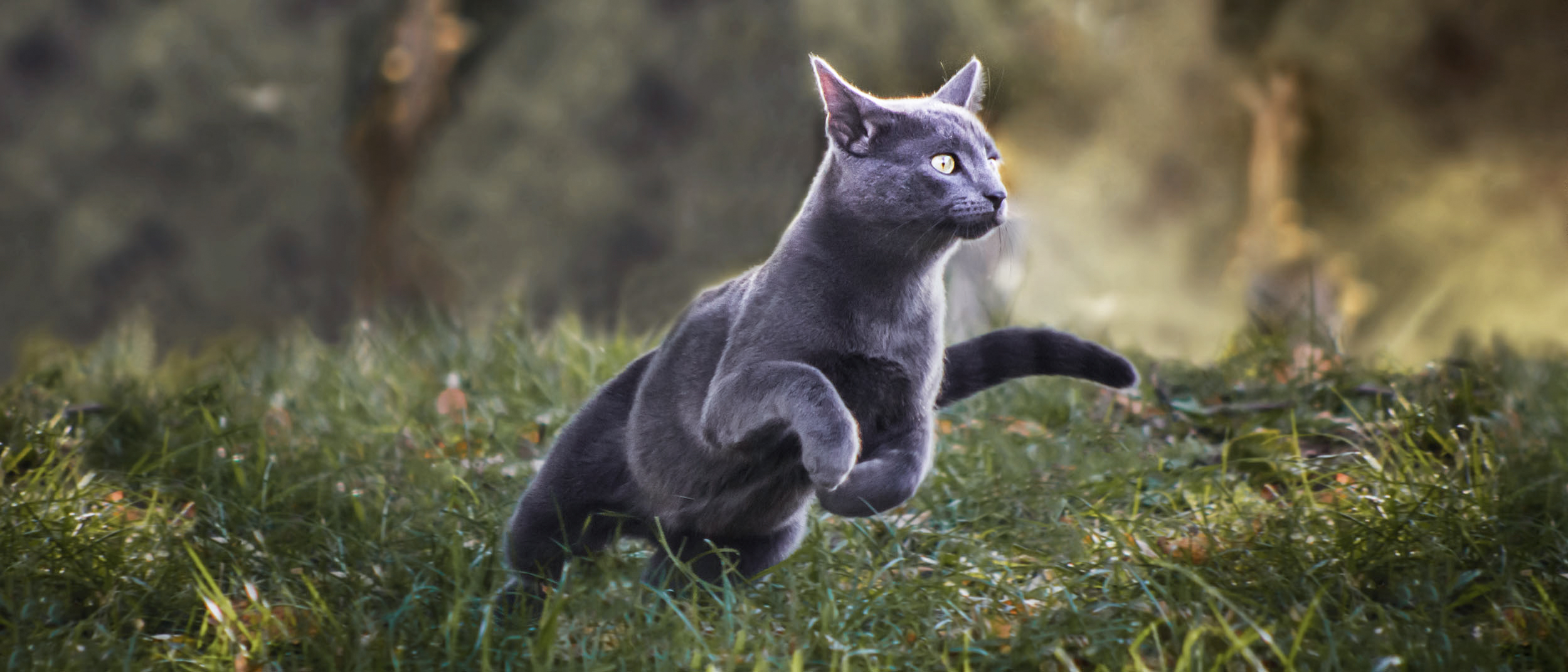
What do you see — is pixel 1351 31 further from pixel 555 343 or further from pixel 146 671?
pixel 146 671

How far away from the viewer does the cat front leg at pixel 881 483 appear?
198 centimetres

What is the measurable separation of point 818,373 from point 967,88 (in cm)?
80

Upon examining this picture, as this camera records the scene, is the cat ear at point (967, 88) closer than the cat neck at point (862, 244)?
No

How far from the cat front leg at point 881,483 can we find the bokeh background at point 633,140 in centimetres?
349

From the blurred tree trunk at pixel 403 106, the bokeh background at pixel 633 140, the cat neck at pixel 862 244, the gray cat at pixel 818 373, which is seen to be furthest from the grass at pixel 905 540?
the blurred tree trunk at pixel 403 106

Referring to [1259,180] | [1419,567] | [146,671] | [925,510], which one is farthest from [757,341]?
[1259,180]

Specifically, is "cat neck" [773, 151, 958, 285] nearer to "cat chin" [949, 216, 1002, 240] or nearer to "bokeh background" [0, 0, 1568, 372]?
"cat chin" [949, 216, 1002, 240]

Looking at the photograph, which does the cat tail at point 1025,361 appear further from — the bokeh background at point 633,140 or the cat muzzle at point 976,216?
the bokeh background at point 633,140

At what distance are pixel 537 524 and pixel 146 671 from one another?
2.48 feet

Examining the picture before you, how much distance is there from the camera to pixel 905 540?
9.20 ft

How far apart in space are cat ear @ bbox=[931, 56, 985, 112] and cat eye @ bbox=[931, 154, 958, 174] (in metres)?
0.24

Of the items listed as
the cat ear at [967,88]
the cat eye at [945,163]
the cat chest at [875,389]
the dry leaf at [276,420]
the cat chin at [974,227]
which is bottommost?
the dry leaf at [276,420]

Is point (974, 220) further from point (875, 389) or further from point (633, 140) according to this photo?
point (633, 140)

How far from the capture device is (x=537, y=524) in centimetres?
241
